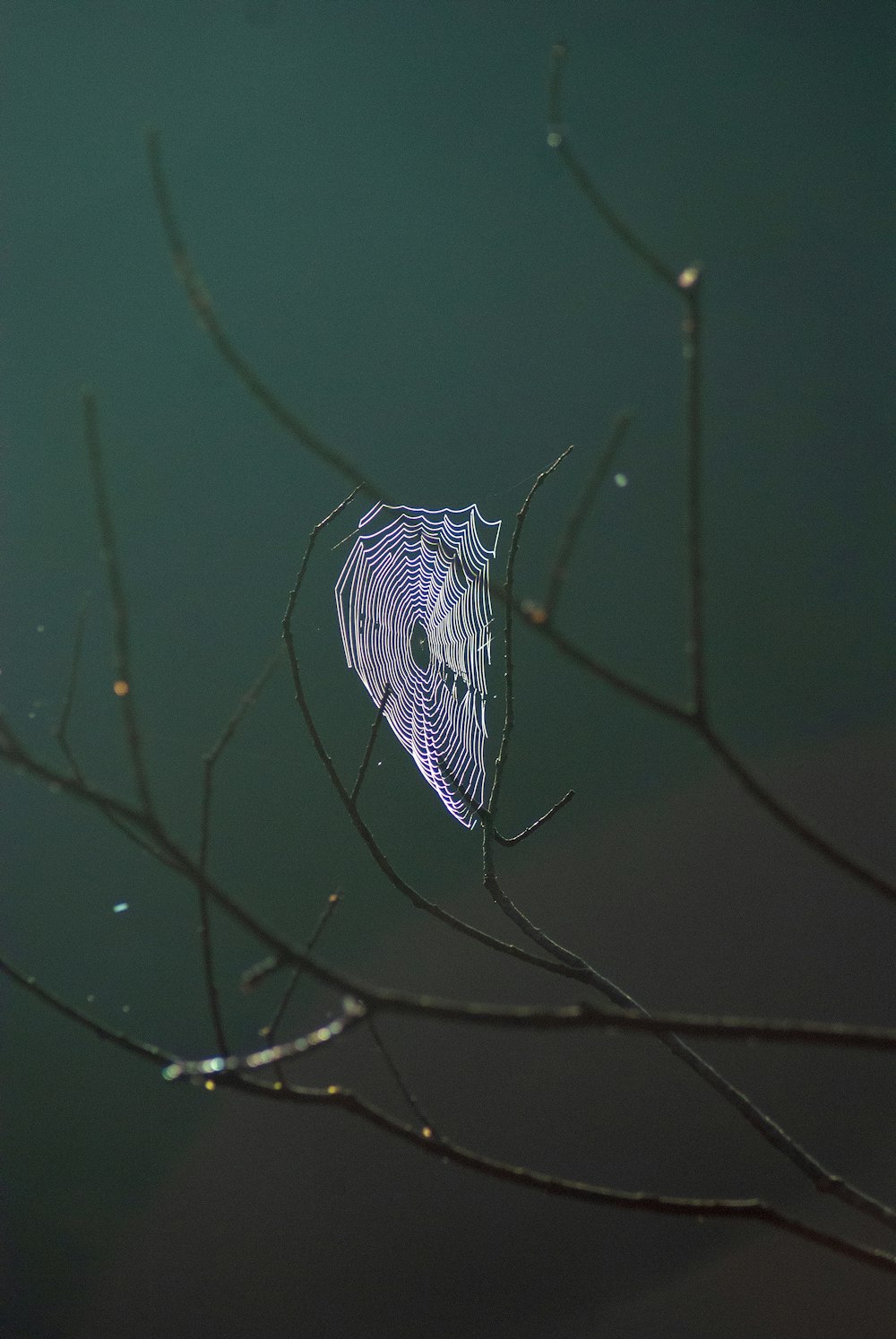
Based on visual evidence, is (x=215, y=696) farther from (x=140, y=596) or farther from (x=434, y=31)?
(x=434, y=31)

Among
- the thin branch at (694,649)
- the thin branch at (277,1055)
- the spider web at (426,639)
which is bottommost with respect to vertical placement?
the thin branch at (277,1055)

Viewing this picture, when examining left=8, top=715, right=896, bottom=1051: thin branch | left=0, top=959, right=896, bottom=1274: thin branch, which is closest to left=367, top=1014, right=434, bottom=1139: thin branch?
left=0, top=959, right=896, bottom=1274: thin branch

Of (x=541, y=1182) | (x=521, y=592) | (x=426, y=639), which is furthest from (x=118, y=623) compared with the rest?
(x=521, y=592)

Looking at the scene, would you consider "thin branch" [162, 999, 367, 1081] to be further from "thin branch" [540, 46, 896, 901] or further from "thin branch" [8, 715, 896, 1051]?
"thin branch" [540, 46, 896, 901]

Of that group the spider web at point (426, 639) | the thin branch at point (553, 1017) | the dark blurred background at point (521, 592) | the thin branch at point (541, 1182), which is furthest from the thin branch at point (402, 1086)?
the dark blurred background at point (521, 592)

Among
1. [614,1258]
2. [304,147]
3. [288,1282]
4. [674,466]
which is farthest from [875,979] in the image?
[304,147]

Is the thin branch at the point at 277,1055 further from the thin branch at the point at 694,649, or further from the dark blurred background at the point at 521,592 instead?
the dark blurred background at the point at 521,592
